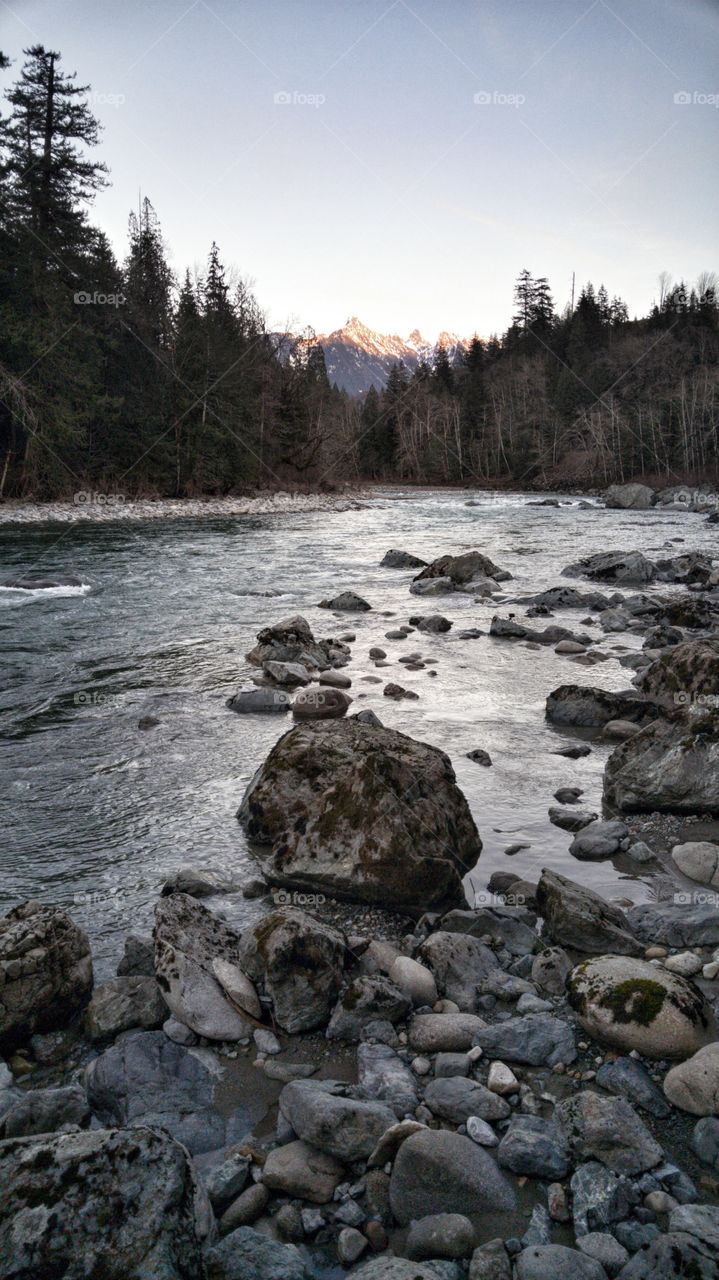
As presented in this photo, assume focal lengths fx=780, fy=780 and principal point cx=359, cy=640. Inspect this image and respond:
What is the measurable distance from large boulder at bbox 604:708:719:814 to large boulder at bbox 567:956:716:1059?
256 cm

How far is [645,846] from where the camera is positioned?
5738mm

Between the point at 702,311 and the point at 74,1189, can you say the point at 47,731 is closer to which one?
the point at 74,1189

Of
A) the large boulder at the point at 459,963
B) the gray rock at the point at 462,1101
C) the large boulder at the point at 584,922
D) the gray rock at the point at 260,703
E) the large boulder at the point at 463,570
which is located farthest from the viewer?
the large boulder at the point at 463,570

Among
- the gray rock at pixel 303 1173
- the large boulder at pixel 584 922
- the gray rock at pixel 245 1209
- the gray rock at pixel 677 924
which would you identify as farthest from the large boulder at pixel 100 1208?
the gray rock at pixel 677 924

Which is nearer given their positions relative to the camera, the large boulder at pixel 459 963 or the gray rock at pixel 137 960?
the large boulder at pixel 459 963

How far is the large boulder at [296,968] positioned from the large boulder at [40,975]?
2.78 ft

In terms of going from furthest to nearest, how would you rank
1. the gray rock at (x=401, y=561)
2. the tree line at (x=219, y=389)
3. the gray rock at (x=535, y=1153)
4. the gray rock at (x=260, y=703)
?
the tree line at (x=219, y=389), the gray rock at (x=401, y=561), the gray rock at (x=260, y=703), the gray rock at (x=535, y=1153)

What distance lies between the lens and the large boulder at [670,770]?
6297 mm

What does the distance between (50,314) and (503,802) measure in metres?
37.6

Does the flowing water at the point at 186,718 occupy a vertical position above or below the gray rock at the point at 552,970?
above

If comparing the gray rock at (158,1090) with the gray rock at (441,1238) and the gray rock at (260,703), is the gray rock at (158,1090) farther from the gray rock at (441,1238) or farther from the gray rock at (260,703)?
the gray rock at (260,703)

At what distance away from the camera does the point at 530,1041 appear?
3637 millimetres

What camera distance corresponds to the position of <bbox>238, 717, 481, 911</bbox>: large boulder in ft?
16.5

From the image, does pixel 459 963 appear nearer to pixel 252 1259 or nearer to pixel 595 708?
pixel 252 1259
